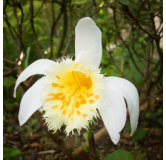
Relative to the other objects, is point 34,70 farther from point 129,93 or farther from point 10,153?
point 10,153

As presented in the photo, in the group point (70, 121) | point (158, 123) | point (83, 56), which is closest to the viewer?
point (70, 121)

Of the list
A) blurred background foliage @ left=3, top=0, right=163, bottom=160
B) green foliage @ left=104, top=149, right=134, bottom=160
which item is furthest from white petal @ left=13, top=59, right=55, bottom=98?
green foliage @ left=104, top=149, right=134, bottom=160

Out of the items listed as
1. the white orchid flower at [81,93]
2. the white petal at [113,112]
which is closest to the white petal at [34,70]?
the white orchid flower at [81,93]

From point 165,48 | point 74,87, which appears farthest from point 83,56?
point 165,48

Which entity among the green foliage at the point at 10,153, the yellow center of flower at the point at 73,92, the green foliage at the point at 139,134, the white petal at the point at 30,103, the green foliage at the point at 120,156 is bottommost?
the green foliage at the point at 10,153

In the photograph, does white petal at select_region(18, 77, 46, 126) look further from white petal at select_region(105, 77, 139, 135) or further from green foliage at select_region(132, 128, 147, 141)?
green foliage at select_region(132, 128, 147, 141)

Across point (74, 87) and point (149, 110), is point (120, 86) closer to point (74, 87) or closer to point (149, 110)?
point (74, 87)

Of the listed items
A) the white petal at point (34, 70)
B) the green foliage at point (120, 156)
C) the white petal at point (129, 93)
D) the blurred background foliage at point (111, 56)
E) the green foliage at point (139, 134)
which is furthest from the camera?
the green foliage at point (139, 134)

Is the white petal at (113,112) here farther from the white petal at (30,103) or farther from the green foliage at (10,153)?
the green foliage at (10,153)
